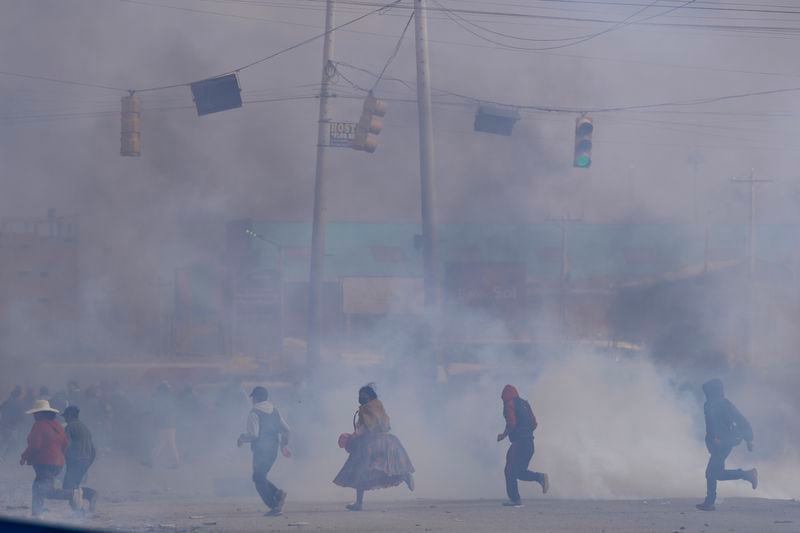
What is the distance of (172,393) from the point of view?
14.5m

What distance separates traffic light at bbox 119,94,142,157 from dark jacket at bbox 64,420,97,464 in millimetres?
3993

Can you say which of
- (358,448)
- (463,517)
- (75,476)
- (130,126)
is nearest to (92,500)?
(75,476)

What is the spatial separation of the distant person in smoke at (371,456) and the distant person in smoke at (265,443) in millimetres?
661

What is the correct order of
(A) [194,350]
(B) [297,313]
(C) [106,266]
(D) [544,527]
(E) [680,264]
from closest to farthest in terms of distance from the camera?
1. (D) [544,527]
2. (A) [194,350]
3. (C) [106,266]
4. (B) [297,313]
5. (E) [680,264]

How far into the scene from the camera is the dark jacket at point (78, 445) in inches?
356

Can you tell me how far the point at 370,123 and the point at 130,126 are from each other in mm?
2927

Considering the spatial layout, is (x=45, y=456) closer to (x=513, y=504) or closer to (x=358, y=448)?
(x=358, y=448)

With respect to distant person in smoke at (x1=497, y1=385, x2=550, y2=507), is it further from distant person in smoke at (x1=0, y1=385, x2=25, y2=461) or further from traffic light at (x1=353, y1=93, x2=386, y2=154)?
distant person in smoke at (x1=0, y1=385, x2=25, y2=461)

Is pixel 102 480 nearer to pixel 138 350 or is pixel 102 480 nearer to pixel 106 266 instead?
pixel 138 350

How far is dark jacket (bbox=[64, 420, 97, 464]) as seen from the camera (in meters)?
9.05

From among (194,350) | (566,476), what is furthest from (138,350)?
(566,476)

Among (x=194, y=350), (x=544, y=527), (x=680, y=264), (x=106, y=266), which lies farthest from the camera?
(x=680, y=264)

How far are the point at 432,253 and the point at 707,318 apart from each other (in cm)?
2126

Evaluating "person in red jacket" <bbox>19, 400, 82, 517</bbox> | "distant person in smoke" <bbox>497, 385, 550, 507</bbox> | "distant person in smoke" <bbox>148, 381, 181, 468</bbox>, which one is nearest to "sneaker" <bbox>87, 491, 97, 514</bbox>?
"person in red jacket" <bbox>19, 400, 82, 517</bbox>
